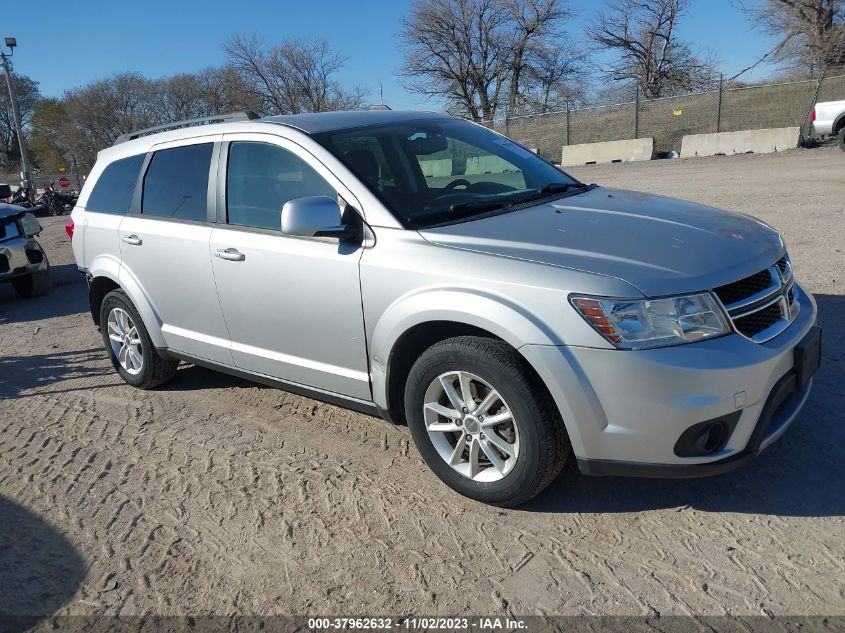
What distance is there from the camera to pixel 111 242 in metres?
5.17

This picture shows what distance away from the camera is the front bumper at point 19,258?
8797mm

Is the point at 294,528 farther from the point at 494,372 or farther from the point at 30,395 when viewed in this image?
the point at 30,395

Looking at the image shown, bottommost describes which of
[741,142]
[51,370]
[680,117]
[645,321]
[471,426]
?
[51,370]

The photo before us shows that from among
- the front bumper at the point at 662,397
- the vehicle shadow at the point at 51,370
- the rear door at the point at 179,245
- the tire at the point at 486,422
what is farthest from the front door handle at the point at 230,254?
the vehicle shadow at the point at 51,370

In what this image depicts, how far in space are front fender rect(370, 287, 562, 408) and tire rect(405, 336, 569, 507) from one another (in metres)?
→ 0.12

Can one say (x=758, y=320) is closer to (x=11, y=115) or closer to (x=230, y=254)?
(x=230, y=254)

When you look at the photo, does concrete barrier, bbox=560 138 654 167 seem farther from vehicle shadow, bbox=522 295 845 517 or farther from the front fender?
the front fender

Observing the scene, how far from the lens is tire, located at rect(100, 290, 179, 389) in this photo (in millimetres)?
5133

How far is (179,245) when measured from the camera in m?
4.53

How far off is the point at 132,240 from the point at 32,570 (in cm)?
244

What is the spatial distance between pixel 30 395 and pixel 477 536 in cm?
408

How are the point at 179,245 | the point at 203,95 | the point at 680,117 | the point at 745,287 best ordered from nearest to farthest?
the point at 745,287, the point at 179,245, the point at 680,117, the point at 203,95

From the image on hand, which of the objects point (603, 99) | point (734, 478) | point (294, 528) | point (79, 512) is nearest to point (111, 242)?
point (79, 512)

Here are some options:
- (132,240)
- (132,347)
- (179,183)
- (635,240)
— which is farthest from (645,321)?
(132,347)
